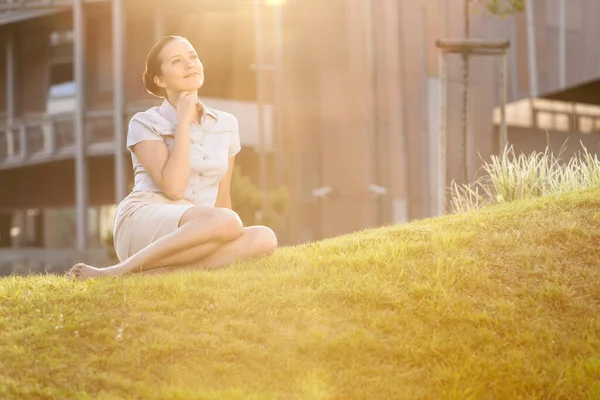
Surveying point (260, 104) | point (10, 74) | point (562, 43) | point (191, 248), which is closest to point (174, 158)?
point (191, 248)

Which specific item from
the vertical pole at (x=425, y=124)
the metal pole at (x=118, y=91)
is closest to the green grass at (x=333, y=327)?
the vertical pole at (x=425, y=124)

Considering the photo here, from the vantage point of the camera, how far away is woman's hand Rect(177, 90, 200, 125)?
22.7 feet

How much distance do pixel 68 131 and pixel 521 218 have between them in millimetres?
20998

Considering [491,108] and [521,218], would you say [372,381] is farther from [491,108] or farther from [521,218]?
[491,108]

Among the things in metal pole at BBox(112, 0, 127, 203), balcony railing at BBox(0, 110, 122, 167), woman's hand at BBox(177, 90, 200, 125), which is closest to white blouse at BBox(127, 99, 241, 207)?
woman's hand at BBox(177, 90, 200, 125)

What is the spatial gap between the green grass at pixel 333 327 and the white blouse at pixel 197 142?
0.66 metres

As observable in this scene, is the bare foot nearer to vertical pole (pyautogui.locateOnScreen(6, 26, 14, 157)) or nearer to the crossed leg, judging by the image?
the crossed leg

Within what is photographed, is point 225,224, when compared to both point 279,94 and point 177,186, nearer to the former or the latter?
point 177,186

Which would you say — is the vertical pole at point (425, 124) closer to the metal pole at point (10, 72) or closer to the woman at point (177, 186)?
the metal pole at point (10, 72)

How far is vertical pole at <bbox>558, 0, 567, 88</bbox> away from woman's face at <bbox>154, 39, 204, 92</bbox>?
81.1 feet

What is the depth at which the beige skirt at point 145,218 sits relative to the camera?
694cm

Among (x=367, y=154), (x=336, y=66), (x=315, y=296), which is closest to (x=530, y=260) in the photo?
A: (x=315, y=296)

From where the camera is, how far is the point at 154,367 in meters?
5.62

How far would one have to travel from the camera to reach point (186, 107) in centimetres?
697
